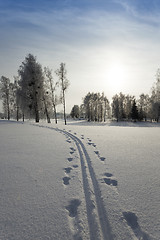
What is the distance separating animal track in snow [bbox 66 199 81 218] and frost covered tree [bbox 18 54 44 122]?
53.3ft

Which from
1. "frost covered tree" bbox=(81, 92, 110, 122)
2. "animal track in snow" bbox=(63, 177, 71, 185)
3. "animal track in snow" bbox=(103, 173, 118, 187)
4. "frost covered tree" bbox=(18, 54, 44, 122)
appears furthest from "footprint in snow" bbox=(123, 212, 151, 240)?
"frost covered tree" bbox=(81, 92, 110, 122)

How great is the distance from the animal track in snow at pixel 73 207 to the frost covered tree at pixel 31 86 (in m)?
16.2

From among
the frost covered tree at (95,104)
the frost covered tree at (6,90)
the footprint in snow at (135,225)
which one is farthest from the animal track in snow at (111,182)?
the frost covered tree at (95,104)

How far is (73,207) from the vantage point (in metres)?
1.76

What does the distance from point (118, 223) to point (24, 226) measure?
3.76 feet

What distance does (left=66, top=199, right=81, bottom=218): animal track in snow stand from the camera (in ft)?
5.40

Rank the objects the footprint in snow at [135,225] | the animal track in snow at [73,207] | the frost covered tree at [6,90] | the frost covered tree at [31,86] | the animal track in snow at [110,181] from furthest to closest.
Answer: the frost covered tree at [6,90]
the frost covered tree at [31,86]
the animal track in snow at [110,181]
the animal track in snow at [73,207]
the footprint in snow at [135,225]

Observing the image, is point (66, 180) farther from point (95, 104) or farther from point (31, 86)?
point (95, 104)

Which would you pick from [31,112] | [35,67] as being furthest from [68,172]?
[35,67]

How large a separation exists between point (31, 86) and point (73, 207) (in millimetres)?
18061

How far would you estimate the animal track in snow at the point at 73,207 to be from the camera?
1647 millimetres

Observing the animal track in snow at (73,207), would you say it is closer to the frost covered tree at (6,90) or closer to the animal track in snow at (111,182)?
the animal track in snow at (111,182)

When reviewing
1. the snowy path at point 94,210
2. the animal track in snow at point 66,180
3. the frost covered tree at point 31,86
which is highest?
the frost covered tree at point 31,86

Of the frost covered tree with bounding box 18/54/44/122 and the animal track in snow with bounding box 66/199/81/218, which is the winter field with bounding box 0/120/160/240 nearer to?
the animal track in snow with bounding box 66/199/81/218
